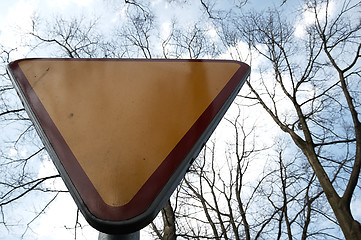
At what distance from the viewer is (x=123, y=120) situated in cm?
95

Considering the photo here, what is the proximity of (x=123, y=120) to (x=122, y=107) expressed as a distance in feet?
0.25

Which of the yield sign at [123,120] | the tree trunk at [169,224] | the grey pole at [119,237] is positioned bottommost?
the grey pole at [119,237]

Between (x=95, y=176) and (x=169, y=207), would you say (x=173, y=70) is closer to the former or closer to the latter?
(x=95, y=176)

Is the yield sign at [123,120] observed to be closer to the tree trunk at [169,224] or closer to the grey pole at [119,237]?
the grey pole at [119,237]

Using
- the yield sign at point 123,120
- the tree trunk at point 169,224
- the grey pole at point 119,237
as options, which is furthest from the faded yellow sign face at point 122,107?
the tree trunk at point 169,224

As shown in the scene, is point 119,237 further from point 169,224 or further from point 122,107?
point 169,224

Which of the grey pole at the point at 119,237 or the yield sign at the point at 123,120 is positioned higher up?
the yield sign at the point at 123,120

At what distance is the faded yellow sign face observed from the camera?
0.78 meters

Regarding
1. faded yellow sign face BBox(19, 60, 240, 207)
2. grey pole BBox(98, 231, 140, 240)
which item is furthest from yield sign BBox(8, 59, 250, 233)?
grey pole BBox(98, 231, 140, 240)

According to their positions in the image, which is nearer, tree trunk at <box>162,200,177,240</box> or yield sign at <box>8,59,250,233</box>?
yield sign at <box>8,59,250,233</box>

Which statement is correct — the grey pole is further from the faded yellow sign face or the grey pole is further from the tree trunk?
Answer: the tree trunk

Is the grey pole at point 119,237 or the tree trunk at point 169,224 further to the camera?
the tree trunk at point 169,224

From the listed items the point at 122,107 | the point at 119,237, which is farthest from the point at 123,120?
the point at 119,237

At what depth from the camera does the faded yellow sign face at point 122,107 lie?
2.57 feet
